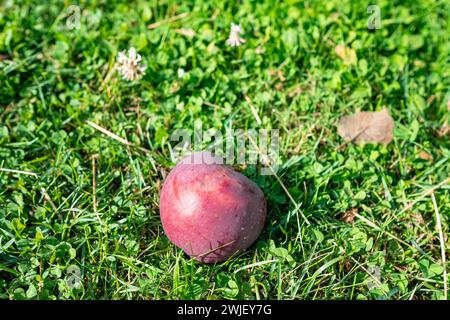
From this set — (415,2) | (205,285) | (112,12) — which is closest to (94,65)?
(112,12)

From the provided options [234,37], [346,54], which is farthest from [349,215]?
[234,37]

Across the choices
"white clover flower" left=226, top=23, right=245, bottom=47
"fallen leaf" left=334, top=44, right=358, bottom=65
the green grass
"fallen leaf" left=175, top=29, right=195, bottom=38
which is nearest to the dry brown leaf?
the green grass

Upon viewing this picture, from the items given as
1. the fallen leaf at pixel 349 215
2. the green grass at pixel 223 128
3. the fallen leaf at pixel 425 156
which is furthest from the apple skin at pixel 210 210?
the fallen leaf at pixel 425 156

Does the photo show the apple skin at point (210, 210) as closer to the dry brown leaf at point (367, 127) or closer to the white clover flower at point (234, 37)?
the dry brown leaf at point (367, 127)

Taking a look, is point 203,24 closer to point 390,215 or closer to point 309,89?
point 309,89

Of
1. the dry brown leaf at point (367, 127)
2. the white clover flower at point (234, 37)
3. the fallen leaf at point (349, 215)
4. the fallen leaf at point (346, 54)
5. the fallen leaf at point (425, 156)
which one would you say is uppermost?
the white clover flower at point (234, 37)

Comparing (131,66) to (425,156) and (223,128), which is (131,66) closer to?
(223,128)
